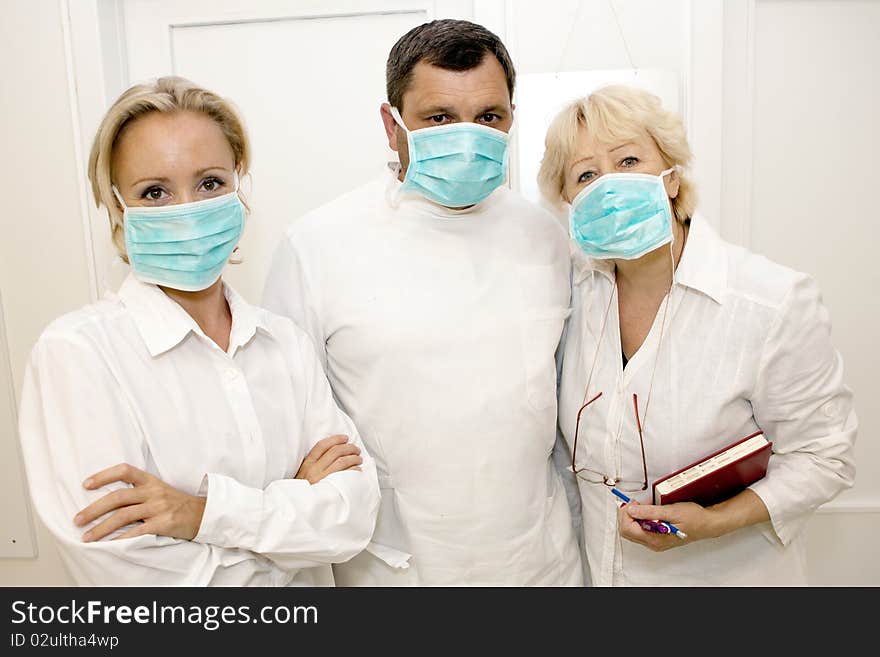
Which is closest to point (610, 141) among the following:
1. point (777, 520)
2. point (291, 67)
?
point (777, 520)

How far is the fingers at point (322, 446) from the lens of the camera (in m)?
1.41

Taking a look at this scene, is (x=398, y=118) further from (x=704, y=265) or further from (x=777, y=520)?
(x=777, y=520)

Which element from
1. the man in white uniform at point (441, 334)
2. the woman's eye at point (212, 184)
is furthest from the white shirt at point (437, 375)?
the woman's eye at point (212, 184)

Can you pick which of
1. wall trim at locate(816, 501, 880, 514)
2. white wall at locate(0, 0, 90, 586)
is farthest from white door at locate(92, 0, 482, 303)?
wall trim at locate(816, 501, 880, 514)

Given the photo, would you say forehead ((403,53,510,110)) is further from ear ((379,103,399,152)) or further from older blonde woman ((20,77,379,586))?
older blonde woman ((20,77,379,586))

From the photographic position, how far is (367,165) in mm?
2416

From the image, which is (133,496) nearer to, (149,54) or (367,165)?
(367,165)

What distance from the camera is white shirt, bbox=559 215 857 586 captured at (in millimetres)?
1500

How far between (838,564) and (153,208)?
2.67 metres

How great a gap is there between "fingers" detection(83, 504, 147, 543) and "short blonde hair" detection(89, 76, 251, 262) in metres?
0.51

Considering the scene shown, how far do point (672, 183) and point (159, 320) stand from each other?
1165 millimetres

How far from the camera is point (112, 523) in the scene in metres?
1.15

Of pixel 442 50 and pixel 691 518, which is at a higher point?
pixel 442 50
